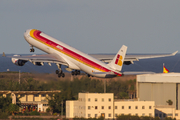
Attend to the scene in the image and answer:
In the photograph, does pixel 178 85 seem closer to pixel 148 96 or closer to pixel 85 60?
pixel 148 96

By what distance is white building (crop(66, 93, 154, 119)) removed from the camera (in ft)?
262

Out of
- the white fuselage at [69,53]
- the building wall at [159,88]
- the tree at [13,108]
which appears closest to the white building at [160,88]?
the building wall at [159,88]

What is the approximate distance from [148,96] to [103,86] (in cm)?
1292

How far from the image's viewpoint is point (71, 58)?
70.3 m

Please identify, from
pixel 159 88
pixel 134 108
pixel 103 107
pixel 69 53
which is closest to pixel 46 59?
pixel 69 53

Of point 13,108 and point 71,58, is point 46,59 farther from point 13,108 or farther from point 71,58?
point 13,108

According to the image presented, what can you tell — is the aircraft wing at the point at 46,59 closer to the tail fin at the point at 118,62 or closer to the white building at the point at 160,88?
the tail fin at the point at 118,62

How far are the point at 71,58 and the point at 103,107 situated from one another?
1582cm

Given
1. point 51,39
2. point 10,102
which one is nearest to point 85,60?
point 51,39

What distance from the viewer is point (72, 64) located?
70.7m

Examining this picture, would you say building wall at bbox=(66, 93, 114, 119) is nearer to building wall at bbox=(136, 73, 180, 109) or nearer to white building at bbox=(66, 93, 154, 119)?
white building at bbox=(66, 93, 154, 119)

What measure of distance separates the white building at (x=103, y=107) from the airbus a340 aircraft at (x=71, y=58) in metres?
9.10

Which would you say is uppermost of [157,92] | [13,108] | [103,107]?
[157,92]

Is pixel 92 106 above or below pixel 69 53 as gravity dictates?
below
